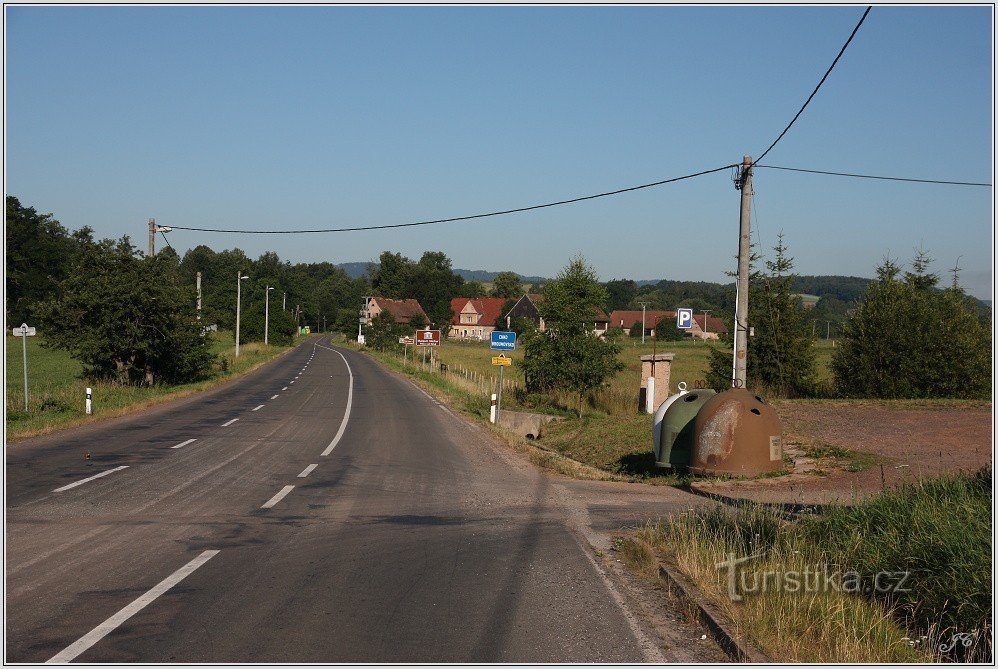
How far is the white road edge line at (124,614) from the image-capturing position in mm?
5535

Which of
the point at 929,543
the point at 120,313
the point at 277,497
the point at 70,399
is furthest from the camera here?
the point at 120,313

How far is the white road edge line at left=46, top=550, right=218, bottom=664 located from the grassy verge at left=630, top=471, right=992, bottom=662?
4.31 metres

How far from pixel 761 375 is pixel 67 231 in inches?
4053

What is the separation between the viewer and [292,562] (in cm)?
828

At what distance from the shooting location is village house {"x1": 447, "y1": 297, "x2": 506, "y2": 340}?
16000cm

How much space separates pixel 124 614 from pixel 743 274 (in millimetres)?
13178

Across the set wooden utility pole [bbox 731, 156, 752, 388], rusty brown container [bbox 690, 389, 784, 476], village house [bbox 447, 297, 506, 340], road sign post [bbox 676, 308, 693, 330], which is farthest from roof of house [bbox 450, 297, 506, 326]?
rusty brown container [bbox 690, 389, 784, 476]

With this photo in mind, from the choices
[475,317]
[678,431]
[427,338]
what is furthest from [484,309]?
[678,431]

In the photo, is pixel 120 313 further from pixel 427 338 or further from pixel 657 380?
pixel 657 380

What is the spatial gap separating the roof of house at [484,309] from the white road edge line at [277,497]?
14396 cm

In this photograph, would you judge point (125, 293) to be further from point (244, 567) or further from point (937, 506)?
point (937, 506)

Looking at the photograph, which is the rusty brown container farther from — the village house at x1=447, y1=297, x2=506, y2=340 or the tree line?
the village house at x1=447, y1=297, x2=506, y2=340

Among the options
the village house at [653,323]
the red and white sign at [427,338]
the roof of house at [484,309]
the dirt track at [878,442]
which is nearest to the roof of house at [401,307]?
the roof of house at [484,309]

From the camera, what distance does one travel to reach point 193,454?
17.7 metres
